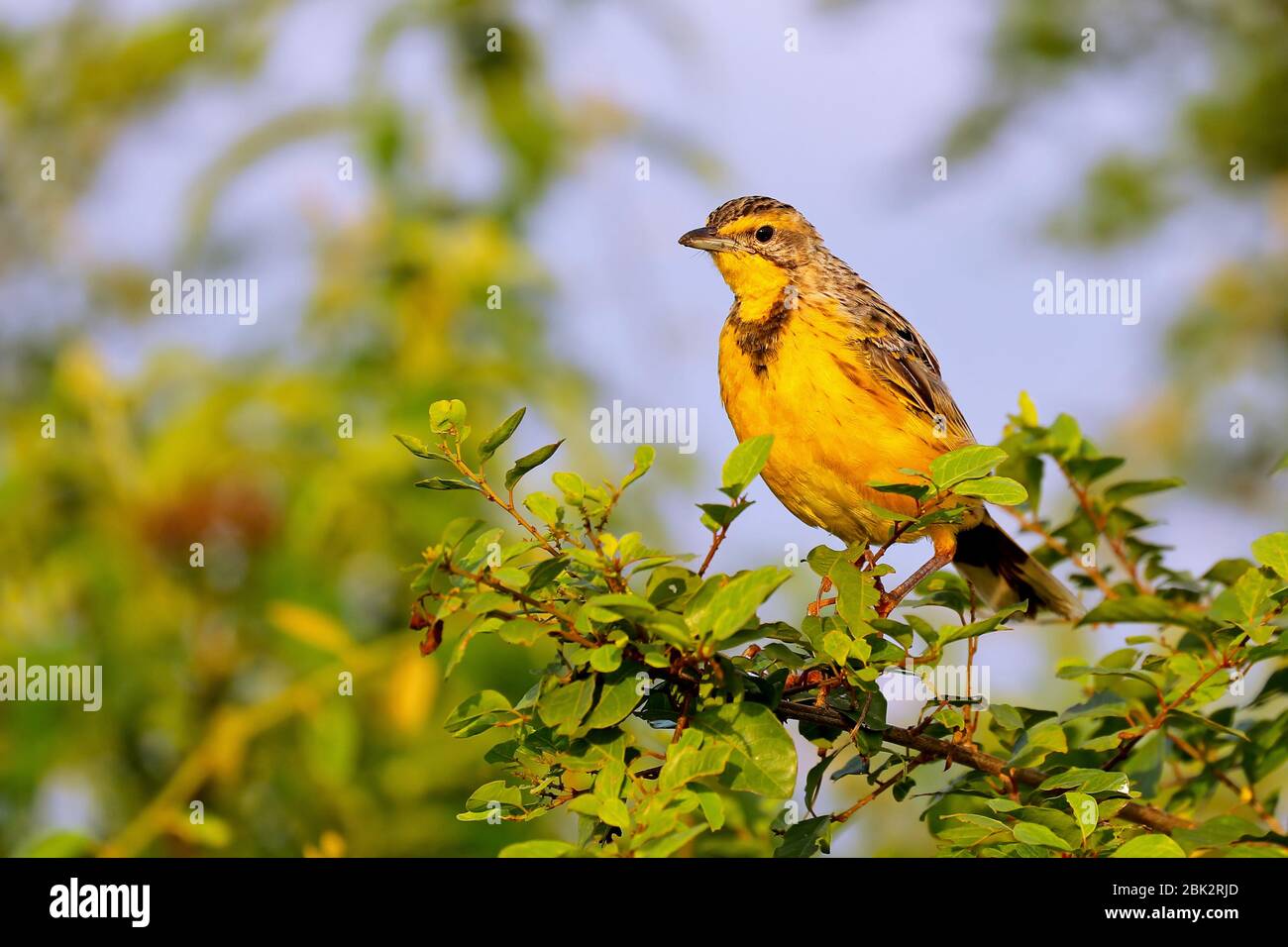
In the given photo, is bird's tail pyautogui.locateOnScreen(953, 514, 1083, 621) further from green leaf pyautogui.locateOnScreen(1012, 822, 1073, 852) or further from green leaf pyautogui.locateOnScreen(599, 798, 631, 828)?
green leaf pyautogui.locateOnScreen(599, 798, 631, 828)

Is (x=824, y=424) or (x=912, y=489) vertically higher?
(x=824, y=424)

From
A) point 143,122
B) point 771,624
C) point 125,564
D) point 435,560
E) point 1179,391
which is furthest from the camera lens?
point 1179,391

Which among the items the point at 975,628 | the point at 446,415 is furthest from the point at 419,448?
the point at 975,628

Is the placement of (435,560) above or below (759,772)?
above

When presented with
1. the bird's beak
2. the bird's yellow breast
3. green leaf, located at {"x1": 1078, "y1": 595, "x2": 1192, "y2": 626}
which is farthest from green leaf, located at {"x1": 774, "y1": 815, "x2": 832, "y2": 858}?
the bird's beak

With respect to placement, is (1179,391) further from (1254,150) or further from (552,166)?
(552,166)

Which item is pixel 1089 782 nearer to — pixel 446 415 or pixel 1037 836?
pixel 1037 836

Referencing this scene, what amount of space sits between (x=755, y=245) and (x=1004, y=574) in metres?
1.25

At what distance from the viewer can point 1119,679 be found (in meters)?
2.98

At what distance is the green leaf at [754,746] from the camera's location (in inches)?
79.9

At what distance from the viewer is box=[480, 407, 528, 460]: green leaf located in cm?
203

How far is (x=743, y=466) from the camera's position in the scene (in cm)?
204
